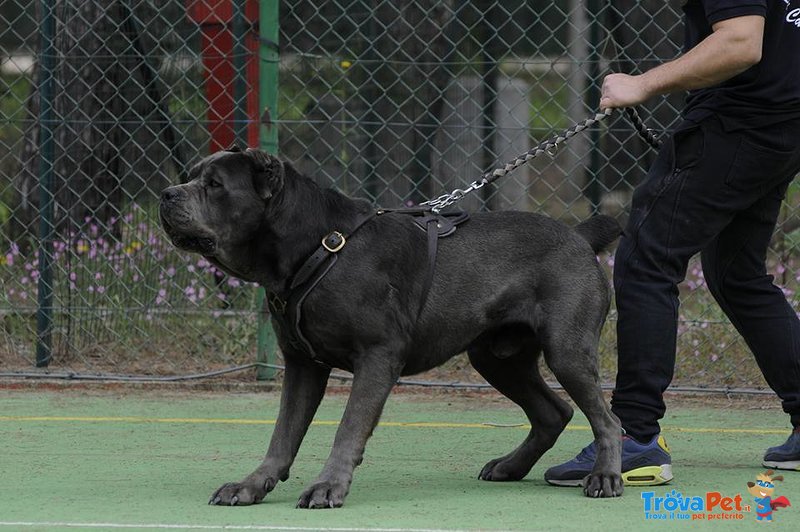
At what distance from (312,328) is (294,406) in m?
0.33

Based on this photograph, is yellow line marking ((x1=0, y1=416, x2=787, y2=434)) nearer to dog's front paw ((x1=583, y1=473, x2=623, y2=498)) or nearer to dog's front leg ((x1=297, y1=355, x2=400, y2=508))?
dog's front paw ((x1=583, y1=473, x2=623, y2=498))

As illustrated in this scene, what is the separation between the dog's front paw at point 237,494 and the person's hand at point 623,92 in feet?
5.52

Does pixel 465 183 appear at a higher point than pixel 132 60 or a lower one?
lower

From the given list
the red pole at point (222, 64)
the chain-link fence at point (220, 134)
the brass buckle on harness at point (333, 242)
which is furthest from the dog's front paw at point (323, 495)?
the red pole at point (222, 64)

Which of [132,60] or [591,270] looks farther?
[132,60]

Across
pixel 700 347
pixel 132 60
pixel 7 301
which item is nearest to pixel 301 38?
pixel 132 60

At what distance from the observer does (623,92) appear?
4.32 m

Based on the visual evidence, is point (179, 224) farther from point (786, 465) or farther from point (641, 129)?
point (786, 465)

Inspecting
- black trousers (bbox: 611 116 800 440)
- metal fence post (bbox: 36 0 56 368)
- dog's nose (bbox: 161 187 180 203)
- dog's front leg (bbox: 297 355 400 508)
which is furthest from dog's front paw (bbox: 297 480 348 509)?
metal fence post (bbox: 36 0 56 368)

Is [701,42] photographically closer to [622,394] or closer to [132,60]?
[622,394]

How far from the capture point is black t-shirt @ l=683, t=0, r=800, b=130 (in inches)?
172

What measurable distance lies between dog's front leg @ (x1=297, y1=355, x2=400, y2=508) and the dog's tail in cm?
90

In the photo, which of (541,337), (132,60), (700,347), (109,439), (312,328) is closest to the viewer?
(312,328)

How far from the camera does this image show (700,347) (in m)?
6.93
